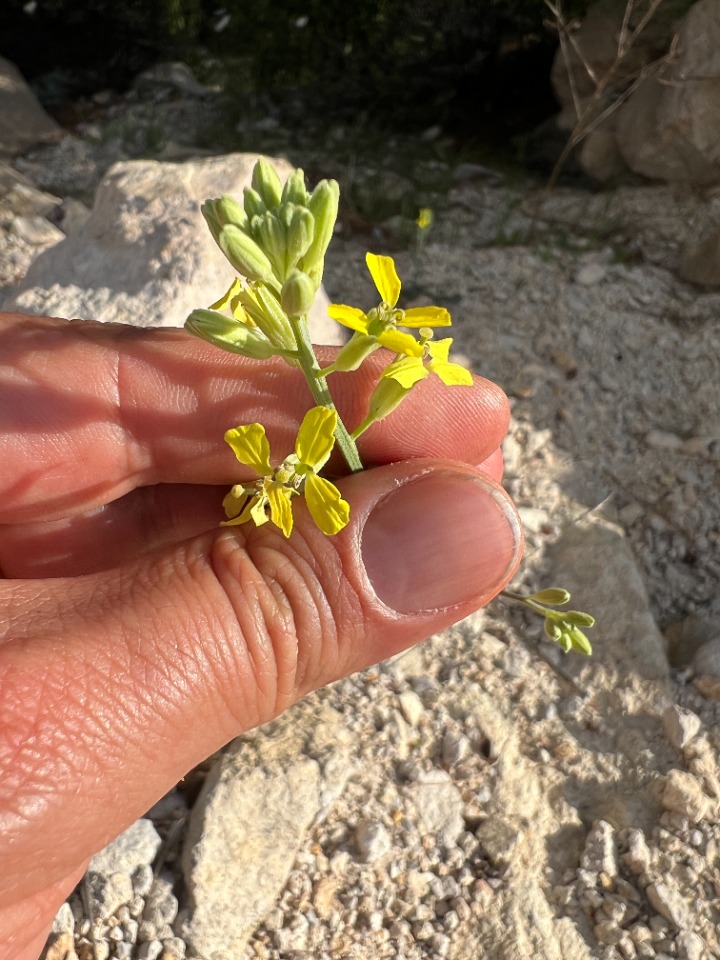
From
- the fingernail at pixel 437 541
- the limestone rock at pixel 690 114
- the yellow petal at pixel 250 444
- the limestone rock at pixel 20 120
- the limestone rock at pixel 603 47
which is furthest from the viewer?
the limestone rock at pixel 20 120

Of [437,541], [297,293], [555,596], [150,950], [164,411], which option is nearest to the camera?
[297,293]

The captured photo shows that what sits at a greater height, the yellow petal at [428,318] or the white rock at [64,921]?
the yellow petal at [428,318]

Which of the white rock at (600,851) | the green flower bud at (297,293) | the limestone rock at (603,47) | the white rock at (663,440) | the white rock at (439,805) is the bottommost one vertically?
the white rock at (600,851)

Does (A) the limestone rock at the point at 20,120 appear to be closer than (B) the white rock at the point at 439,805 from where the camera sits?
No

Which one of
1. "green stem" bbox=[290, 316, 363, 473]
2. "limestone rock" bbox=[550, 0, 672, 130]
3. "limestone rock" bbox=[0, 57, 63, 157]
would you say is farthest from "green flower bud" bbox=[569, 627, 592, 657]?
"limestone rock" bbox=[0, 57, 63, 157]

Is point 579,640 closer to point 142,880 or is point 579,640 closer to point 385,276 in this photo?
point 385,276

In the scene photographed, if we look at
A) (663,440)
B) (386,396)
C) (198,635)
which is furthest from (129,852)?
(663,440)

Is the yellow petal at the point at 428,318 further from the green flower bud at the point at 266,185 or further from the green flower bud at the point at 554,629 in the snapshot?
the green flower bud at the point at 554,629

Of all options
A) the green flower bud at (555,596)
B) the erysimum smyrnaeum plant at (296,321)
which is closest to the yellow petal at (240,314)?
the erysimum smyrnaeum plant at (296,321)
